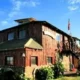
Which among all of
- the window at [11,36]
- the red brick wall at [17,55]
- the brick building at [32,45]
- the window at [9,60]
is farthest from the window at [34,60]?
the window at [11,36]

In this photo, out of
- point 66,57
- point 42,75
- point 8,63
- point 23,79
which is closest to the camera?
point 23,79

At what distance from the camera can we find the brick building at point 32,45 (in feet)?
86.7

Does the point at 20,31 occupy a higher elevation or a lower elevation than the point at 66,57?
higher

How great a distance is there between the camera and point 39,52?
28516mm

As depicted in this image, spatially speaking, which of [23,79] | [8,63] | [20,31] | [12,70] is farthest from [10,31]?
[23,79]

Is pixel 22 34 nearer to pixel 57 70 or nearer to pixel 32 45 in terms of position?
pixel 32 45

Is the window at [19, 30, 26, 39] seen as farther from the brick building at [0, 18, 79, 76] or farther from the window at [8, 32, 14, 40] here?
the window at [8, 32, 14, 40]

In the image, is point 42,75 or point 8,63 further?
point 8,63

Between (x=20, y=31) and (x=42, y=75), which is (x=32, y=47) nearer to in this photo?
(x=42, y=75)

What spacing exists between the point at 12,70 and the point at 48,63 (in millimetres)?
6884

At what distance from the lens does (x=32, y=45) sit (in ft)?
89.8

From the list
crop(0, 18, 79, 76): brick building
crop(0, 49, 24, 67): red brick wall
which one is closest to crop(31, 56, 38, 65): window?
crop(0, 18, 79, 76): brick building

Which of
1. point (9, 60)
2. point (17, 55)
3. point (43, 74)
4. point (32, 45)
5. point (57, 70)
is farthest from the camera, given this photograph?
point (57, 70)

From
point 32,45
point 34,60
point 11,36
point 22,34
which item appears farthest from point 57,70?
point 11,36
